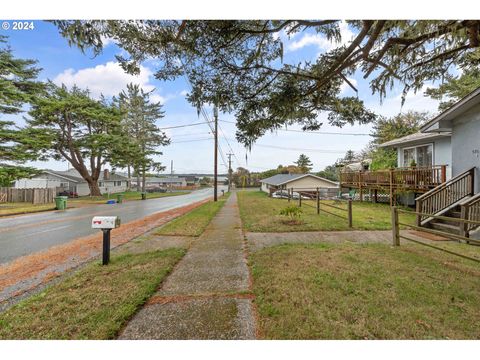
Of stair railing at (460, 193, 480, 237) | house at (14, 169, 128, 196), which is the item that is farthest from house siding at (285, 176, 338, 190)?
house at (14, 169, 128, 196)

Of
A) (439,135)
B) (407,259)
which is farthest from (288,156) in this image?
(407,259)

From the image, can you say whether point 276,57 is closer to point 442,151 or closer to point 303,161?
point 442,151

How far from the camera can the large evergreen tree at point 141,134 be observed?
24595 mm

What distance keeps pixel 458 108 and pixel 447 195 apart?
258cm

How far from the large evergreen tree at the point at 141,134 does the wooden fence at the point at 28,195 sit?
24.5ft

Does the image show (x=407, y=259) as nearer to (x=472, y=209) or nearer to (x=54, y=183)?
(x=472, y=209)

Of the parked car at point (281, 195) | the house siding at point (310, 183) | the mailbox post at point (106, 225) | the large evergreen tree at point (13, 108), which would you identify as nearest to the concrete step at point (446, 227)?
the mailbox post at point (106, 225)

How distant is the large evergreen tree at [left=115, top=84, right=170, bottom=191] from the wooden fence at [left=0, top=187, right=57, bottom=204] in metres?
7.46

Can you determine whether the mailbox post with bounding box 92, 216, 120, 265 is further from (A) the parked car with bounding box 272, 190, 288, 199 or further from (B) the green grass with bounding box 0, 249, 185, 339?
(A) the parked car with bounding box 272, 190, 288, 199

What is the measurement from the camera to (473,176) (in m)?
6.26

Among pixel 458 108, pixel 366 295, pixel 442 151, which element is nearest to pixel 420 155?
pixel 442 151

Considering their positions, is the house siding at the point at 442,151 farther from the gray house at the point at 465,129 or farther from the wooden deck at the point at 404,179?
the gray house at the point at 465,129

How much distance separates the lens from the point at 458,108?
21.1 feet
